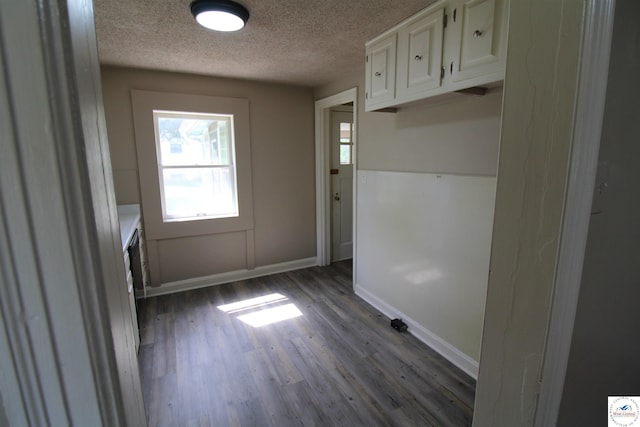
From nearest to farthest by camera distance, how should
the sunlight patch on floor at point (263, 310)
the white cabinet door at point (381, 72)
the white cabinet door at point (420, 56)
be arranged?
the white cabinet door at point (420, 56), the white cabinet door at point (381, 72), the sunlight patch on floor at point (263, 310)

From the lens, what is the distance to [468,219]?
6.33 feet

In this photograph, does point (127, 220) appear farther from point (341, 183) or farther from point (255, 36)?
point (341, 183)

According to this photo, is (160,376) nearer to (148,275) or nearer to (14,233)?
(148,275)

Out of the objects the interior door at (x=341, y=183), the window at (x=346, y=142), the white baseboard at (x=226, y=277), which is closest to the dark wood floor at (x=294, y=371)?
the white baseboard at (x=226, y=277)

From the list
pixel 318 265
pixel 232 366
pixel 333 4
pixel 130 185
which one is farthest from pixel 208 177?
pixel 333 4

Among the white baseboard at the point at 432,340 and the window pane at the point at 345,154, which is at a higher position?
the window pane at the point at 345,154

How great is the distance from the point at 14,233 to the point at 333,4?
6.24 feet

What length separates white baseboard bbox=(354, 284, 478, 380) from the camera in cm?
201

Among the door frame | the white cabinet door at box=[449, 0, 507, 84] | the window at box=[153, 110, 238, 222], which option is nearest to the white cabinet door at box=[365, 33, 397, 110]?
the white cabinet door at box=[449, 0, 507, 84]

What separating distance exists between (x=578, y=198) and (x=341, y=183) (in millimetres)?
3411

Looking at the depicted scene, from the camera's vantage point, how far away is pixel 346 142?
4012 millimetres

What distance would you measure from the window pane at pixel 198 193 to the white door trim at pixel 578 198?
319 centimetres

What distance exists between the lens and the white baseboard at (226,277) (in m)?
3.26

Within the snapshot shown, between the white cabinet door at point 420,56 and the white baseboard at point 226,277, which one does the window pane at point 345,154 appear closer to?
the white baseboard at point 226,277
